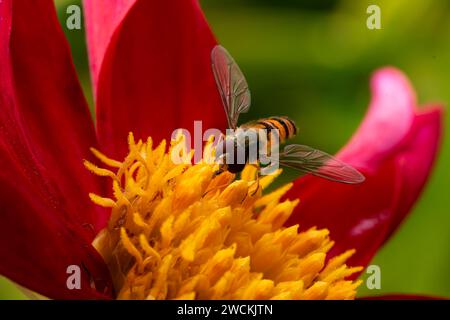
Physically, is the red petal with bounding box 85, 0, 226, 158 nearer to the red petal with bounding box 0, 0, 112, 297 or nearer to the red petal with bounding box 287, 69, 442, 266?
the red petal with bounding box 0, 0, 112, 297

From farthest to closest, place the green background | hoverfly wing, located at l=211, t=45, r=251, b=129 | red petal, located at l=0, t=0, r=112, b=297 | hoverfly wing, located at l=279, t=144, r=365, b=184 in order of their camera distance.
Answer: the green background < hoverfly wing, located at l=211, t=45, r=251, b=129 < hoverfly wing, located at l=279, t=144, r=365, b=184 < red petal, located at l=0, t=0, r=112, b=297

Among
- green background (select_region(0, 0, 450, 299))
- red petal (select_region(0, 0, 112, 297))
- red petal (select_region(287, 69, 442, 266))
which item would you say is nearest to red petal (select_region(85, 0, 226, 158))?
red petal (select_region(0, 0, 112, 297))

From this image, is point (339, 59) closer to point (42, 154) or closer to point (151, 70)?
point (151, 70)

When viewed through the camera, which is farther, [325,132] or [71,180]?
[325,132]

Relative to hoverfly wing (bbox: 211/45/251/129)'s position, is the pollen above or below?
below

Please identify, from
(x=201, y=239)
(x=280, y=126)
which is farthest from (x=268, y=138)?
(x=201, y=239)
